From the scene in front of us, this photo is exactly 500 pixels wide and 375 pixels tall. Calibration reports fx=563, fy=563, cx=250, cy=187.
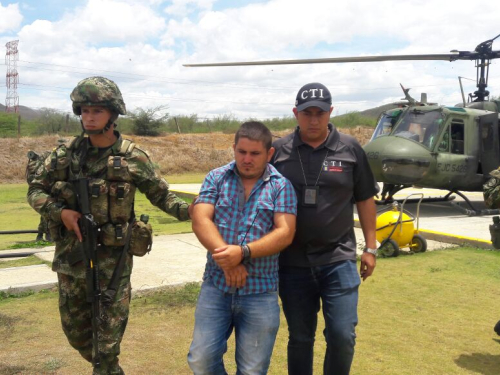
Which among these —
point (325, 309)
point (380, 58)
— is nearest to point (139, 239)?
point (325, 309)

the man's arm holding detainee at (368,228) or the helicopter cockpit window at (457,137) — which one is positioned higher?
the helicopter cockpit window at (457,137)

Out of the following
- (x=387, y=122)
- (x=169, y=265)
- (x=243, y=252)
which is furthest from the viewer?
(x=387, y=122)

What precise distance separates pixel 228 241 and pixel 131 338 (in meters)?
2.19

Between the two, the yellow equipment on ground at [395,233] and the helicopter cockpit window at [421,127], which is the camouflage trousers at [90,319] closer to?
the yellow equipment on ground at [395,233]

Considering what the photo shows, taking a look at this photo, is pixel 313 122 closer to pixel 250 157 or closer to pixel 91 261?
pixel 250 157

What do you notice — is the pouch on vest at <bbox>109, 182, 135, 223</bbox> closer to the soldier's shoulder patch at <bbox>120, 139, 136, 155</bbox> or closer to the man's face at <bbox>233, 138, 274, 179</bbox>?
the soldier's shoulder patch at <bbox>120, 139, 136, 155</bbox>

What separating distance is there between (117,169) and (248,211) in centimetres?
96

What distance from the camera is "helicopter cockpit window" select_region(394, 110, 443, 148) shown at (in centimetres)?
1210

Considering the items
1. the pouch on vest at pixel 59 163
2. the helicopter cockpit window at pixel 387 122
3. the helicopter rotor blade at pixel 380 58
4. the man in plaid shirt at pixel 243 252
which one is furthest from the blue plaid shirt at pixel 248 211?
the helicopter cockpit window at pixel 387 122

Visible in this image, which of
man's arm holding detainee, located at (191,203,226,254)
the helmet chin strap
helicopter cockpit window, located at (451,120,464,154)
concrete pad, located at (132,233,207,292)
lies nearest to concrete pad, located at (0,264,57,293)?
concrete pad, located at (132,233,207,292)

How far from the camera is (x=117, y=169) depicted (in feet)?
11.2

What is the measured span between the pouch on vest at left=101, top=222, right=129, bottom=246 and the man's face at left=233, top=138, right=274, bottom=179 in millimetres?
915

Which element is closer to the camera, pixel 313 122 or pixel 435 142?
pixel 313 122

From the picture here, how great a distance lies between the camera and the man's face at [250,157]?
9.79 ft
